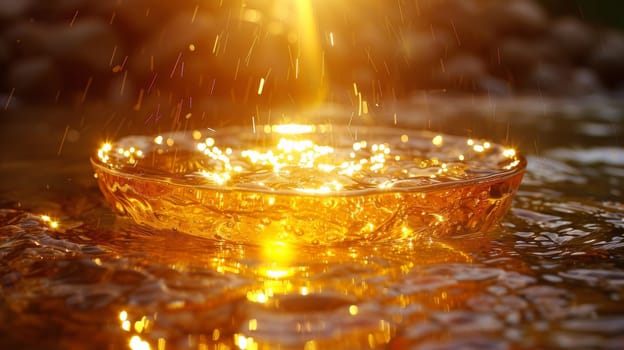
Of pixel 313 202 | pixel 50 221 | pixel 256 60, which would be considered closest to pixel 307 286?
pixel 313 202

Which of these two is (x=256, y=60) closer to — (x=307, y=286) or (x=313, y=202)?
(x=313, y=202)

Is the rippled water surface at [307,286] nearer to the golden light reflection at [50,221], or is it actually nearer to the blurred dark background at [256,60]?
the golden light reflection at [50,221]

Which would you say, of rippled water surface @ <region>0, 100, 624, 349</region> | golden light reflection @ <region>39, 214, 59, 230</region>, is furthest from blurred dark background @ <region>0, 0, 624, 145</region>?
rippled water surface @ <region>0, 100, 624, 349</region>

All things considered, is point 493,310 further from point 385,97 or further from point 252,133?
point 385,97

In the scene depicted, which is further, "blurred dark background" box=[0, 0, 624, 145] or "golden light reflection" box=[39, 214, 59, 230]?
"blurred dark background" box=[0, 0, 624, 145]

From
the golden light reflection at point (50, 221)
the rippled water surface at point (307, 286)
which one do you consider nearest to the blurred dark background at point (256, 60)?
the golden light reflection at point (50, 221)

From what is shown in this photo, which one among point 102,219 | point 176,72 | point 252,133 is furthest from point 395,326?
point 176,72

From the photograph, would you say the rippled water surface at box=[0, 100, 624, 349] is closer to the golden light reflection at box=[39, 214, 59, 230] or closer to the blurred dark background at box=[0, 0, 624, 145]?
Result: the golden light reflection at box=[39, 214, 59, 230]

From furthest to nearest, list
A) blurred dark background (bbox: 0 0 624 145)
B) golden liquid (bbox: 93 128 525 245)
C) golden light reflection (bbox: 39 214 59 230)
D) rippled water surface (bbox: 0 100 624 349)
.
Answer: blurred dark background (bbox: 0 0 624 145) → golden light reflection (bbox: 39 214 59 230) → golden liquid (bbox: 93 128 525 245) → rippled water surface (bbox: 0 100 624 349)
